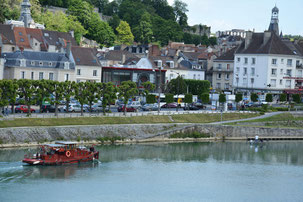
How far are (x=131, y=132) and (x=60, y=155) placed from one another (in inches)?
602

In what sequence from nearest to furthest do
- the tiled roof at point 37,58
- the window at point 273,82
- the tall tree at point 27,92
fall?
1. the tall tree at point 27,92
2. the tiled roof at point 37,58
3. the window at point 273,82

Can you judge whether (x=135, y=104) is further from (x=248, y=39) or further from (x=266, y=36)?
(x=266, y=36)

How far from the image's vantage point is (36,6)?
128 metres

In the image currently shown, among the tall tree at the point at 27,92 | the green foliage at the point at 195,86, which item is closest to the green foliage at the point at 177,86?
the green foliage at the point at 195,86

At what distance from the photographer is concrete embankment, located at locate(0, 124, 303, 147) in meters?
58.2

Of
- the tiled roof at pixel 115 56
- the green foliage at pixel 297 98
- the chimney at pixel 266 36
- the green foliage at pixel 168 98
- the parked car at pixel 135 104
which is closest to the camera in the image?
the parked car at pixel 135 104

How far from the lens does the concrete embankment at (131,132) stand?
191ft

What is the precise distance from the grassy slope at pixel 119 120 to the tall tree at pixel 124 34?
73040mm

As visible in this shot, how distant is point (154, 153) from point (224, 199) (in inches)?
708

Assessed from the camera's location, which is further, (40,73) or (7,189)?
(40,73)

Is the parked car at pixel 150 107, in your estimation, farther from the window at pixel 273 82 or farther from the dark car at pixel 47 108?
the window at pixel 273 82

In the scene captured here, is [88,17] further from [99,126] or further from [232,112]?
[99,126]

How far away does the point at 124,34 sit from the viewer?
15050cm

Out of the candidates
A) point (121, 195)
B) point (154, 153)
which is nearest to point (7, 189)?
point (121, 195)
